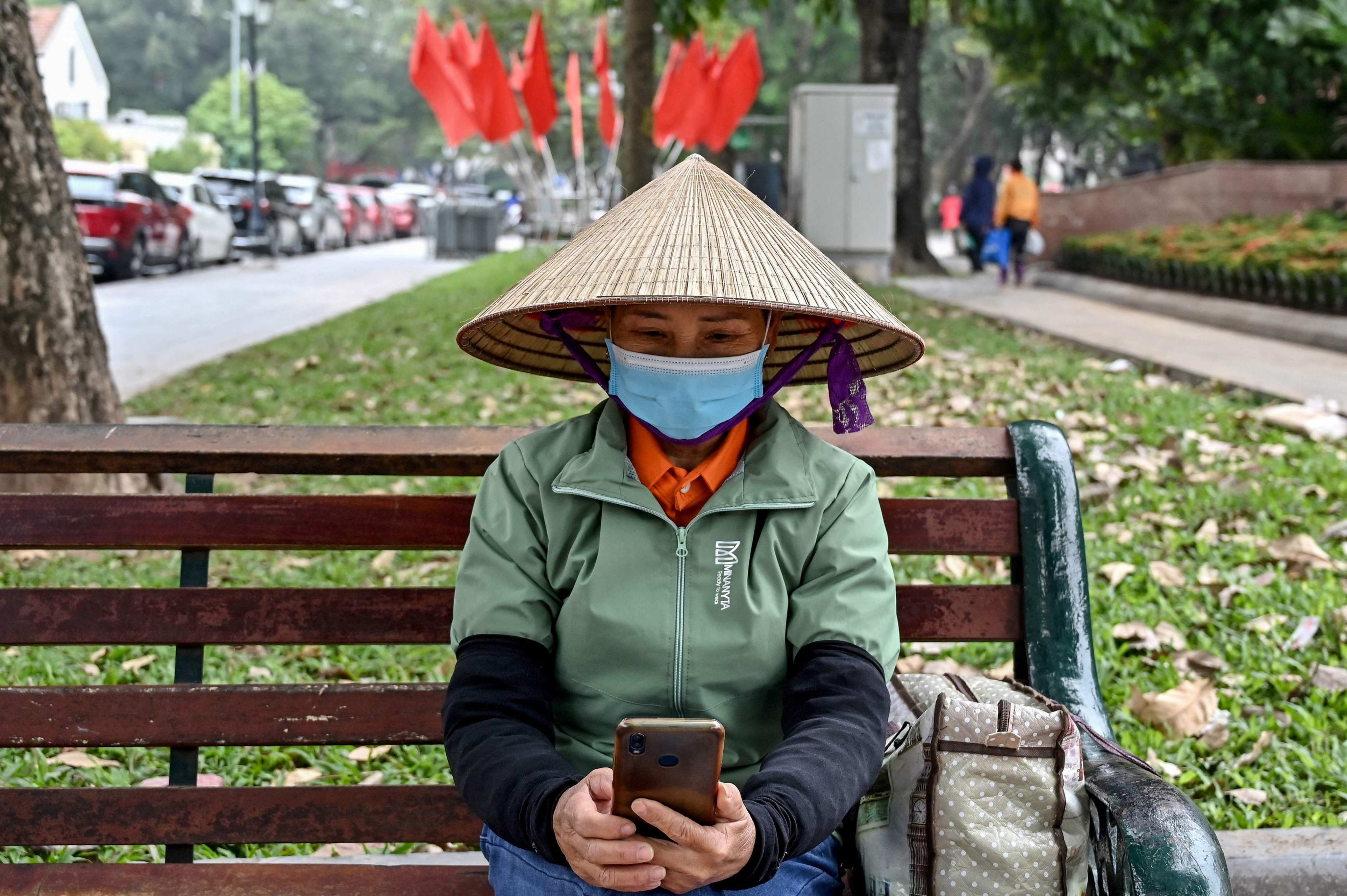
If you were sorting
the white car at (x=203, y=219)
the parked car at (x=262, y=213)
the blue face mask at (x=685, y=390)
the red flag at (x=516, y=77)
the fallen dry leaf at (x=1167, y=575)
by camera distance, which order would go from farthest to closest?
the parked car at (x=262, y=213) → the white car at (x=203, y=219) → the red flag at (x=516, y=77) → the fallen dry leaf at (x=1167, y=575) → the blue face mask at (x=685, y=390)

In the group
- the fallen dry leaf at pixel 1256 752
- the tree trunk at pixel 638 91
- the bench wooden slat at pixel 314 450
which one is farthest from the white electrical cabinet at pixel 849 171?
the bench wooden slat at pixel 314 450

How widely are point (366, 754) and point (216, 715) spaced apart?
1.25 metres

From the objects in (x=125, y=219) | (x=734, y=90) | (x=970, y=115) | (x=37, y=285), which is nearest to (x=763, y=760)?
(x=37, y=285)

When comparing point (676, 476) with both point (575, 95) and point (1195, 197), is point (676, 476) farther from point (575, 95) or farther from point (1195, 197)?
point (575, 95)

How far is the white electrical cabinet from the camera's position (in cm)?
1644

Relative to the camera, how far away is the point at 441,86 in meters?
18.0

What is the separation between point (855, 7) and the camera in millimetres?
17844

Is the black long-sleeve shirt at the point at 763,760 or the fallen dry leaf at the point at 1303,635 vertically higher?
the black long-sleeve shirt at the point at 763,760

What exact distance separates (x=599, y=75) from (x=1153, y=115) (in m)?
9.63

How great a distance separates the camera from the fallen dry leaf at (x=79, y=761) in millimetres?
3439

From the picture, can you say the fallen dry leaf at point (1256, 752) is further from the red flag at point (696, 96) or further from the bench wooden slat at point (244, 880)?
the red flag at point (696, 96)

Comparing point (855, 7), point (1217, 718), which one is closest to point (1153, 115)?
point (855, 7)

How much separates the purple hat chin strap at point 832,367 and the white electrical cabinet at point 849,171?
46.7 ft

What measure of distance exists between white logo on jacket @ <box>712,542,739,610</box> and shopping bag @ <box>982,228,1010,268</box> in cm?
1635
